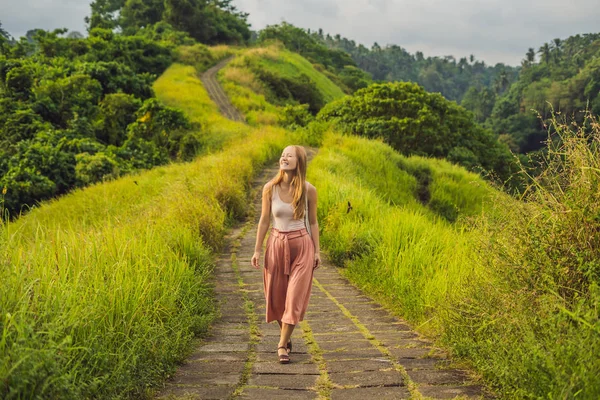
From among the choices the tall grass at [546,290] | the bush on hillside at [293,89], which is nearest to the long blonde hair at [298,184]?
the tall grass at [546,290]

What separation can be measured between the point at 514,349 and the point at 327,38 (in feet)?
504

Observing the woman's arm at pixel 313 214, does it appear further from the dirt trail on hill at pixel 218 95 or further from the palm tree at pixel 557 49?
the palm tree at pixel 557 49

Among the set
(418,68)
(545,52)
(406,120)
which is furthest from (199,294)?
(418,68)

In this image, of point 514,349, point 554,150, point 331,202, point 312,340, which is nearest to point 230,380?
point 312,340

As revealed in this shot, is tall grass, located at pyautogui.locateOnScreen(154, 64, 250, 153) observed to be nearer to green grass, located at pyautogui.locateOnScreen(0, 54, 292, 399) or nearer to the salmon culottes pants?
green grass, located at pyautogui.locateOnScreen(0, 54, 292, 399)

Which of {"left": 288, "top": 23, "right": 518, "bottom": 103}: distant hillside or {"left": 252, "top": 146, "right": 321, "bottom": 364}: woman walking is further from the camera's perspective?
{"left": 288, "top": 23, "right": 518, "bottom": 103}: distant hillside

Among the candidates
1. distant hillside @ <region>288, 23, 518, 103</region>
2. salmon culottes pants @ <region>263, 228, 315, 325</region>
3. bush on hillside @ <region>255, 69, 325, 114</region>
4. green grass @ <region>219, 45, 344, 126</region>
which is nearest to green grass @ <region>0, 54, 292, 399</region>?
salmon culottes pants @ <region>263, 228, 315, 325</region>

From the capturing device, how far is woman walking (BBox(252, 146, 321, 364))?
4.26 m

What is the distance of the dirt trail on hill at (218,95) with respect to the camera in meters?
26.8

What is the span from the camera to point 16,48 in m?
25.7

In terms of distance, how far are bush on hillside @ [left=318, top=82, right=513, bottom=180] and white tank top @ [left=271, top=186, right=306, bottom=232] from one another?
1739 centimetres

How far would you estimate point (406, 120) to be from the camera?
72.0ft

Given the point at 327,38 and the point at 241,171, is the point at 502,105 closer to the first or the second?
the point at 241,171

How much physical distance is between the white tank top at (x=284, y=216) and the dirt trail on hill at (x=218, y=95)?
72.2 feet
